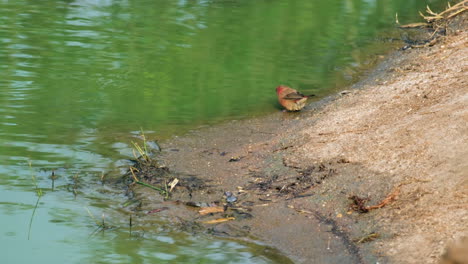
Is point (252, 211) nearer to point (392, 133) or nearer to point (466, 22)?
point (392, 133)

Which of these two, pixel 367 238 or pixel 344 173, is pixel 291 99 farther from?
pixel 367 238

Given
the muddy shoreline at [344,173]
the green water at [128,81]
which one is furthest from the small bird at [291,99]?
the green water at [128,81]

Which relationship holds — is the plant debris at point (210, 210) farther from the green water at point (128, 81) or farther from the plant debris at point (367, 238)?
the plant debris at point (367, 238)

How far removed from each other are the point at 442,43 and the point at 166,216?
5.13m

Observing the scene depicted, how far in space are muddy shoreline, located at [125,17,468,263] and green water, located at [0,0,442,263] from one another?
0.37 m

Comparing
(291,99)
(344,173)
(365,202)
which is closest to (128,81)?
(291,99)

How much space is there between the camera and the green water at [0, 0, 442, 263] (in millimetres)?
5234

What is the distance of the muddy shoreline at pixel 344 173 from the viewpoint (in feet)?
16.2

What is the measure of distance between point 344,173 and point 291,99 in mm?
2098

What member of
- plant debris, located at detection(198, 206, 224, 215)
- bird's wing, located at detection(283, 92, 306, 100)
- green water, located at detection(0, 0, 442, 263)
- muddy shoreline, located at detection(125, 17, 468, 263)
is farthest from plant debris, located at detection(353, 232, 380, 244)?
bird's wing, located at detection(283, 92, 306, 100)

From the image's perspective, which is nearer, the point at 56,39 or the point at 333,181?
the point at 333,181

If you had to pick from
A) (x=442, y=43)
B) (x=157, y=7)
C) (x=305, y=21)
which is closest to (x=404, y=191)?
(x=442, y=43)

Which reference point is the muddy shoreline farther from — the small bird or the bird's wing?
the bird's wing

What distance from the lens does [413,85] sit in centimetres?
751
